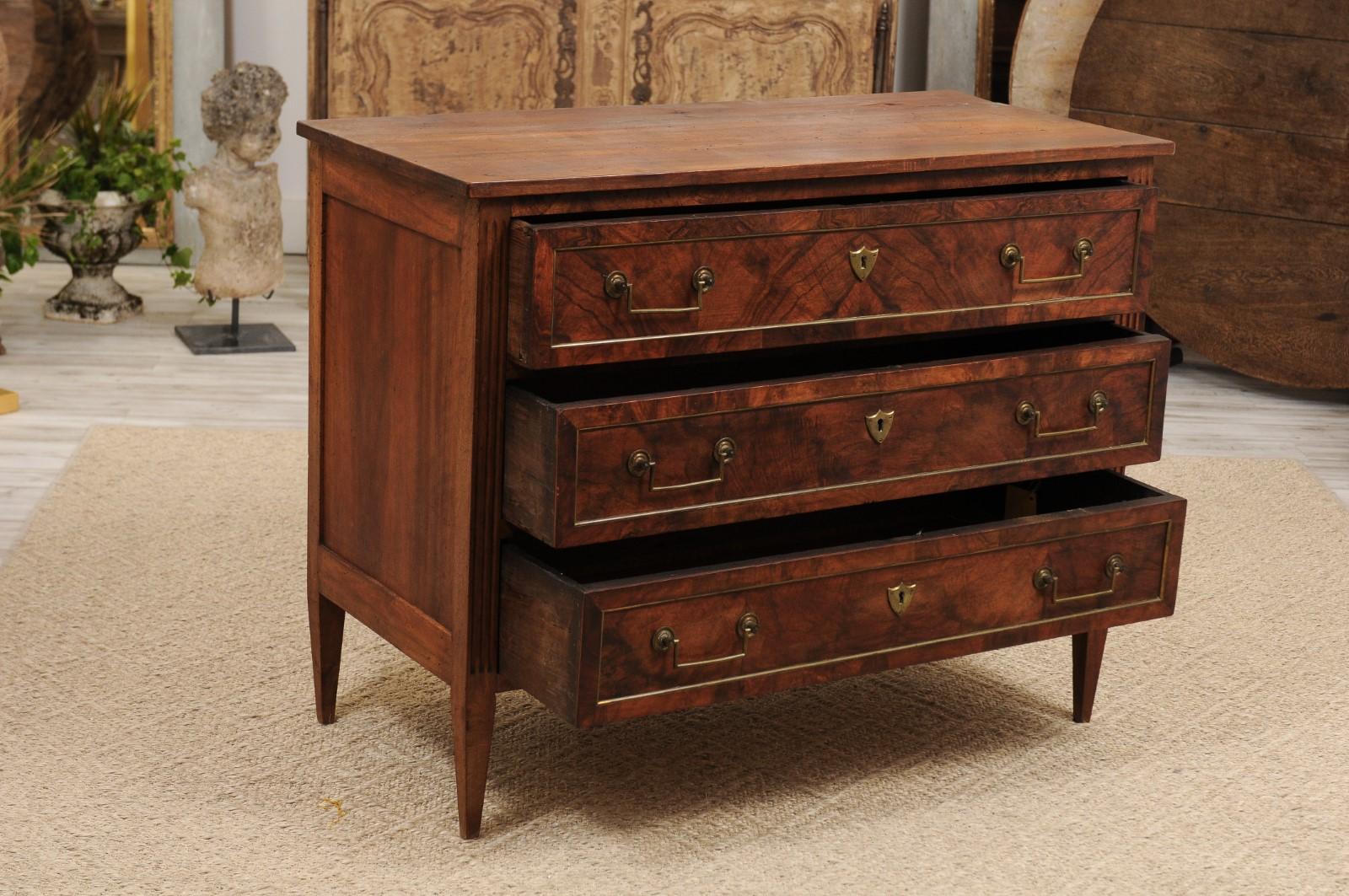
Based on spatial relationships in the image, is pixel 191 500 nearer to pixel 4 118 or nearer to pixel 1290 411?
pixel 4 118

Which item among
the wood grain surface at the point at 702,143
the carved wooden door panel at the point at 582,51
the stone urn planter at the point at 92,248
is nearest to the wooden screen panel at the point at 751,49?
the carved wooden door panel at the point at 582,51

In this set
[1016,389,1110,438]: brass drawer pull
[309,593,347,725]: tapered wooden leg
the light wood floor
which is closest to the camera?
[1016,389,1110,438]: brass drawer pull

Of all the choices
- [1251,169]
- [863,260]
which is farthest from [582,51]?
[863,260]

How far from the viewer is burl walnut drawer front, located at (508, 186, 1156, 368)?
81.0 inches

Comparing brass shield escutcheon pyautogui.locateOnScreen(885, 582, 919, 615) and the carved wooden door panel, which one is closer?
brass shield escutcheon pyautogui.locateOnScreen(885, 582, 919, 615)

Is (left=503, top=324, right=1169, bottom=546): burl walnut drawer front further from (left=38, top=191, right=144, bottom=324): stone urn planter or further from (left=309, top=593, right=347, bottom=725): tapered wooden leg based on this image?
(left=38, top=191, right=144, bottom=324): stone urn planter

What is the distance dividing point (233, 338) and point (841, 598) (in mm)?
2627

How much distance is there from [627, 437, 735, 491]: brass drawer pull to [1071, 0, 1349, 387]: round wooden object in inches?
98.7

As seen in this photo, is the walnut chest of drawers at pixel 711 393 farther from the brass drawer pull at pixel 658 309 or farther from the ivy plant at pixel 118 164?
the ivy plant at pixel 118 164

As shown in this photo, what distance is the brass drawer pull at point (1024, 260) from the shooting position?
7.69ft

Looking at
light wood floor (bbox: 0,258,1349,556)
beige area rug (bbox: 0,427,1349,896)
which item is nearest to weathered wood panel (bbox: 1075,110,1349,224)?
light wood floor (bbox: 0,258,1349,556)

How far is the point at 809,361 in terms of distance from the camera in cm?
246

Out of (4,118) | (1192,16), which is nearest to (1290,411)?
(1192,16)

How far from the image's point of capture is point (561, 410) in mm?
2047
